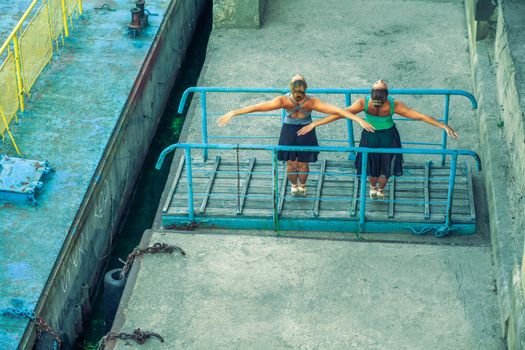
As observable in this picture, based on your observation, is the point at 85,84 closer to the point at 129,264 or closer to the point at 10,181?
the point at 10,181

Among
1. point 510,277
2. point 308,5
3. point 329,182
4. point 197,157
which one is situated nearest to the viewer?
point 510,277

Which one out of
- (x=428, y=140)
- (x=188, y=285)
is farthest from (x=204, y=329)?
(x=428, y=140)

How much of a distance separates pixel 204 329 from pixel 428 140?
4792 mm

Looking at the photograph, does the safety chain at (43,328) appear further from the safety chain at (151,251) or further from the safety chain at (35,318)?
the safety chain at (151,251)

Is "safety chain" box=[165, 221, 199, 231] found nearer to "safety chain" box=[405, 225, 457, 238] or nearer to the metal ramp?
the metal ramp

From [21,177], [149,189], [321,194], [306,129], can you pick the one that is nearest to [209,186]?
[321,194]

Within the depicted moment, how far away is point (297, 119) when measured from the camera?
12.3 metres

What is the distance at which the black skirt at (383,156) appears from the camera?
12.2 m

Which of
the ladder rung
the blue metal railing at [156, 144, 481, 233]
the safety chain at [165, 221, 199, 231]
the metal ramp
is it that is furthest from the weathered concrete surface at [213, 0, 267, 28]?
the safety chain at [165, 221, 199, 231]

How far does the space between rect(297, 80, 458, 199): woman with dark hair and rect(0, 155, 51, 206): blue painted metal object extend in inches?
138

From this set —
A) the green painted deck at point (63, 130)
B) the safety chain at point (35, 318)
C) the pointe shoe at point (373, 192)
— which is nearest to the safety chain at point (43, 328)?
the safety chain at point (35, 318)

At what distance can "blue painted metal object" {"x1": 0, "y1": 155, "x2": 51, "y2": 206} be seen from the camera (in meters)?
13.4

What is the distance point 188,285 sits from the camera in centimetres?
1168

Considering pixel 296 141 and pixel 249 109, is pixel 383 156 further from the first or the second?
pixel 249 109
